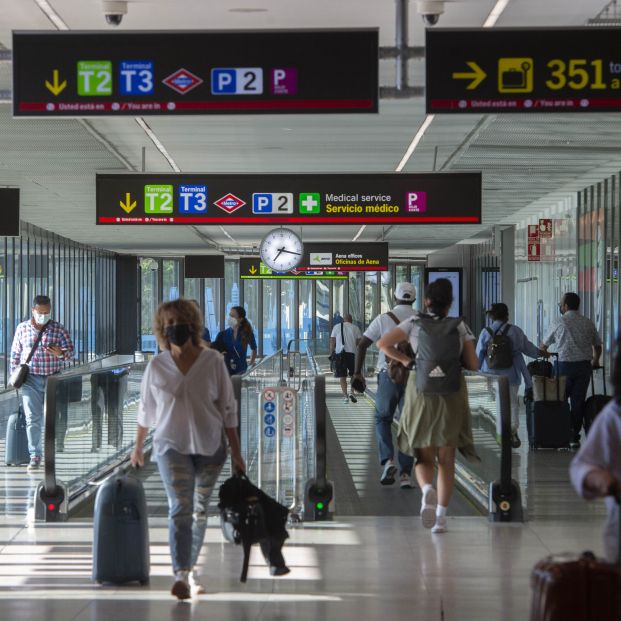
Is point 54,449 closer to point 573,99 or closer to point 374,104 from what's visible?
point 374,104

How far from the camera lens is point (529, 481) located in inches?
433

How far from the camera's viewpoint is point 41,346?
12.2 m

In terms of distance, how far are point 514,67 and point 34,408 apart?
714cm

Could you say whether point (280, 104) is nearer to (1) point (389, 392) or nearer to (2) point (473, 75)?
(2) point (473, 75)

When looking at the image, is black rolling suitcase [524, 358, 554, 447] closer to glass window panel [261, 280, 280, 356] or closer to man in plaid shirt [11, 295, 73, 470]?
man in plaid shirt [11, 295, 73, 470]

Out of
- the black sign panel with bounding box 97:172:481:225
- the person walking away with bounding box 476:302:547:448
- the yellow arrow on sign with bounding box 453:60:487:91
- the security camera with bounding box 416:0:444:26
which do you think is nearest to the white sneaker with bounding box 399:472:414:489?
the person walking away with bounding box 476:302:547:448

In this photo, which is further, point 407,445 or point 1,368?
point 1,368

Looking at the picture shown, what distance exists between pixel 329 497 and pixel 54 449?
2136mm

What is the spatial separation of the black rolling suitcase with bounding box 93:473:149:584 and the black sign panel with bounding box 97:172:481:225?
642cm

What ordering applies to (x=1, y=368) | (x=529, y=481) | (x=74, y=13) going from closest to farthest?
(x=74, y=13) < (x=529, y=481) < (x=1, y=368)

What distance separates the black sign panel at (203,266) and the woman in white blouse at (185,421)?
28.1 meters

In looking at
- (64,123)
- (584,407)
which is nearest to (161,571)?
(64,123)

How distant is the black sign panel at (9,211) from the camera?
1349cm

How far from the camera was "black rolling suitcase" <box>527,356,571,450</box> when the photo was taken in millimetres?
13648
